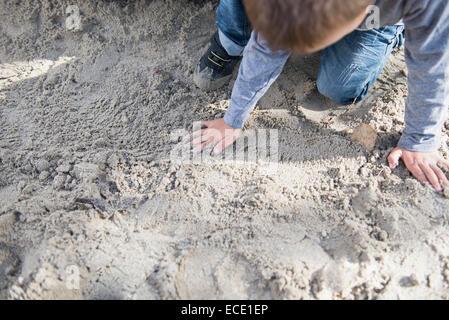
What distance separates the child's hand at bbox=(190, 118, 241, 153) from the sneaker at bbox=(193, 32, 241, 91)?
11.5 inches

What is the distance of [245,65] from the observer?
4.54 feet

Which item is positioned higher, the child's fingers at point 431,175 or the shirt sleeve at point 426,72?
the shirt sleeve at point 426,72

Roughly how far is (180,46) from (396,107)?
3.85 ft

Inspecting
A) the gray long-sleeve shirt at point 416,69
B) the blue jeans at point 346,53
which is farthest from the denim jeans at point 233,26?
the gray long-sleeve shirt at point 416,69

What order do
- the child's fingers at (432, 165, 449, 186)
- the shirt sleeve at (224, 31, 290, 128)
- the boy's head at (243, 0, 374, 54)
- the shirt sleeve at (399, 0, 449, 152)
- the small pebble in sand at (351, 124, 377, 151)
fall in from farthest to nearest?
the small pebble in sand at (351, 124, 377, 151)
the child's fingers at (432, 165, 449, 186)
the shirt sleeve at (224, 31, 290, 128)
the shirt sleeve at (399, 0, 449, 152)
the boy's head at (243, 0, 374, 54)

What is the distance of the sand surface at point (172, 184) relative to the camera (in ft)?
3.76

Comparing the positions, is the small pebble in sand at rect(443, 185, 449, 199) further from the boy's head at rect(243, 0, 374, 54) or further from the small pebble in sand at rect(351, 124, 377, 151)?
the boy's head at rect(243, 0, 374, 54)

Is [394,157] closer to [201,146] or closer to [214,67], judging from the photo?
[201,146]

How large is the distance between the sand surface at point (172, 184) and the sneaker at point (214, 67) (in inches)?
2.2

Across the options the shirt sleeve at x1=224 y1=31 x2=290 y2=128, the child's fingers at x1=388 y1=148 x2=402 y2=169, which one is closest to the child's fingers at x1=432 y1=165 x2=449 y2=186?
the child's fingers at x1=388 y1=148 x2=402 y2=169

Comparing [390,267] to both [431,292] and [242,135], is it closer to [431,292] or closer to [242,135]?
[431,292]

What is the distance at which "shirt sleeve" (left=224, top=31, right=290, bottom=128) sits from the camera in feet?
4.27

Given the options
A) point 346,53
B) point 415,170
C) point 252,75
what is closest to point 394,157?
point 415,170

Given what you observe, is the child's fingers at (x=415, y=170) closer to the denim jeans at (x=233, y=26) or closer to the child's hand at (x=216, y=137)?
the child's hand at (x=216, y=137)
